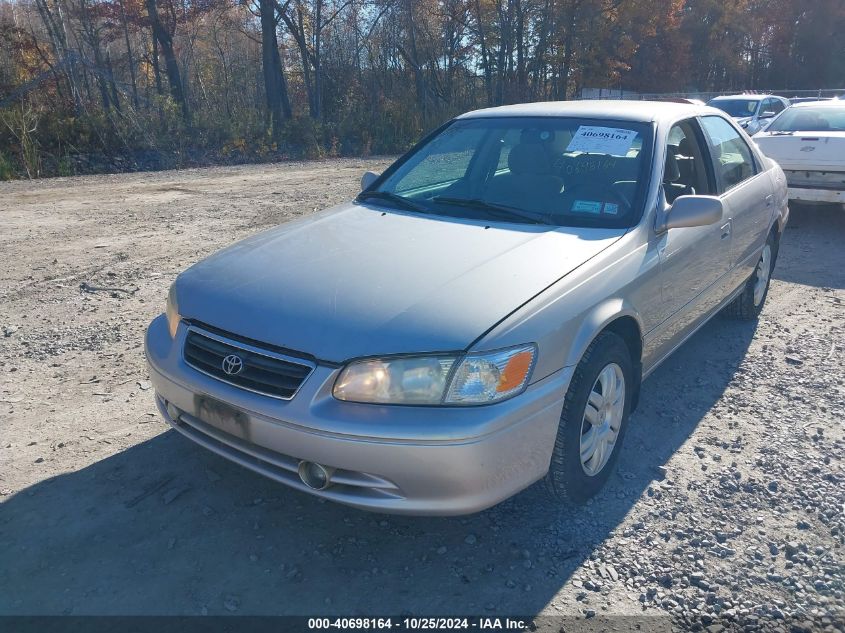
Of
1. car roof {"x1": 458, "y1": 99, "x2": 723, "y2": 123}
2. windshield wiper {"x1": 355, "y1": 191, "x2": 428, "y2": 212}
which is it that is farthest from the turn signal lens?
car roof {"x1": 458, "y1": 99, "x2": 723, "y2": 123}

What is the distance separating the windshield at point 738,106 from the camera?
16.4 metres

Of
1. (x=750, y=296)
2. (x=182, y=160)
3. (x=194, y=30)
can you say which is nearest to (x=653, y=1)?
(x=194, y=30)

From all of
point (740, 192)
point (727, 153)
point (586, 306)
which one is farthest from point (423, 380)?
point (727, 153)

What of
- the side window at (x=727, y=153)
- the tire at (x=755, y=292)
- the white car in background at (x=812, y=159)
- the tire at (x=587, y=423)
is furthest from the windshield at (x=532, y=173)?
the white car in background at (x=812, y=159)

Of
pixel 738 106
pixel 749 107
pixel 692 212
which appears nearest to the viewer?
pixel 692 212

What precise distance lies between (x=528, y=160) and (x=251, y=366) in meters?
2.09

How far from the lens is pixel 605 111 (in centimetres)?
416

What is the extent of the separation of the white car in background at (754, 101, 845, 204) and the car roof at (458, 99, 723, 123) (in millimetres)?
4687

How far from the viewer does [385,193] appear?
13.9 feet

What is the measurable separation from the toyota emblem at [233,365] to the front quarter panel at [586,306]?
960 mm

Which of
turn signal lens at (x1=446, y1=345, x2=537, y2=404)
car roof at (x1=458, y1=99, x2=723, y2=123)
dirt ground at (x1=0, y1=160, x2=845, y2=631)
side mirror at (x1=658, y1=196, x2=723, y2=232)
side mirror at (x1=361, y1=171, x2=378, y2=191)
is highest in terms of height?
car roof at (x1=458, y1=99, x2=723, y2=123)

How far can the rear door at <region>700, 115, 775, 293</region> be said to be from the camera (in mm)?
4566

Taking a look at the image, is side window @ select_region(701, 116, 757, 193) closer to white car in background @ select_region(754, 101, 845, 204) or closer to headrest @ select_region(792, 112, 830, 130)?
white car in background @ select_region(754, 101, 845, 204)

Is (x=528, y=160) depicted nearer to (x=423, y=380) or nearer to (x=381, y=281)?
(x=381, y=281)
